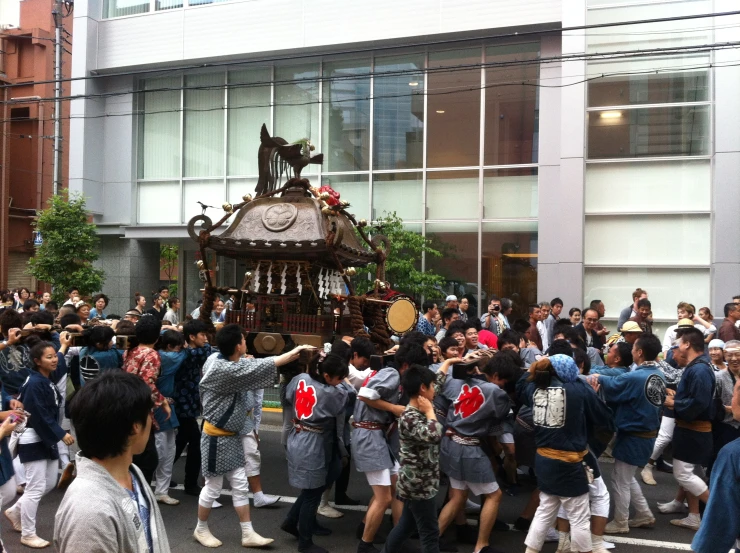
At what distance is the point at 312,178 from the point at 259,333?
10005 millimetres

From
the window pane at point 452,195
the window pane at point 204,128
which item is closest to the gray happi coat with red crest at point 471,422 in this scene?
the window pane at point 452,195

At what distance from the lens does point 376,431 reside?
5344 mm

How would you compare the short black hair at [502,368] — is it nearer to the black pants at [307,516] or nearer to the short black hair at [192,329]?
the black pants at [307,516]

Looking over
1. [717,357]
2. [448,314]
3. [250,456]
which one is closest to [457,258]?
[448,314]

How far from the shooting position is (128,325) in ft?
22.9

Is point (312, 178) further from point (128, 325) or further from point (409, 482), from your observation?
point (409, 482)

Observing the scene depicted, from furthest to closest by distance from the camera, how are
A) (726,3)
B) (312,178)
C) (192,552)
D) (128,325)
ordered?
(312,178), (726,3), (128,325), (192,552)

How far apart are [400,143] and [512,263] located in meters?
4.00

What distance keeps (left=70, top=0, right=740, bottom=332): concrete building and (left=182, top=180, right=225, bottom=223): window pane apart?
3.0 inches

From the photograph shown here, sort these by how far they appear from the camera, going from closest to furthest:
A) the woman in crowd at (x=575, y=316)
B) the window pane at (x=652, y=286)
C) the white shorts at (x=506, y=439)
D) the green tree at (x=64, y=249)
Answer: the white shorts at (x=506, y=439) → the woman in crowd at (x=575, y=316) → the window pane at (x=652, y=286) → the green tree at (x=64, y=249)

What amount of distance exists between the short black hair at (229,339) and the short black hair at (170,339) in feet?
5.44

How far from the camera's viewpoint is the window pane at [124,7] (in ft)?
59.2

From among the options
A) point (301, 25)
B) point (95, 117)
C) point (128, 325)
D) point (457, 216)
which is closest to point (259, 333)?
point (128, 325)

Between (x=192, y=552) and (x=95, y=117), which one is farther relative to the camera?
(x=95, y=117)
